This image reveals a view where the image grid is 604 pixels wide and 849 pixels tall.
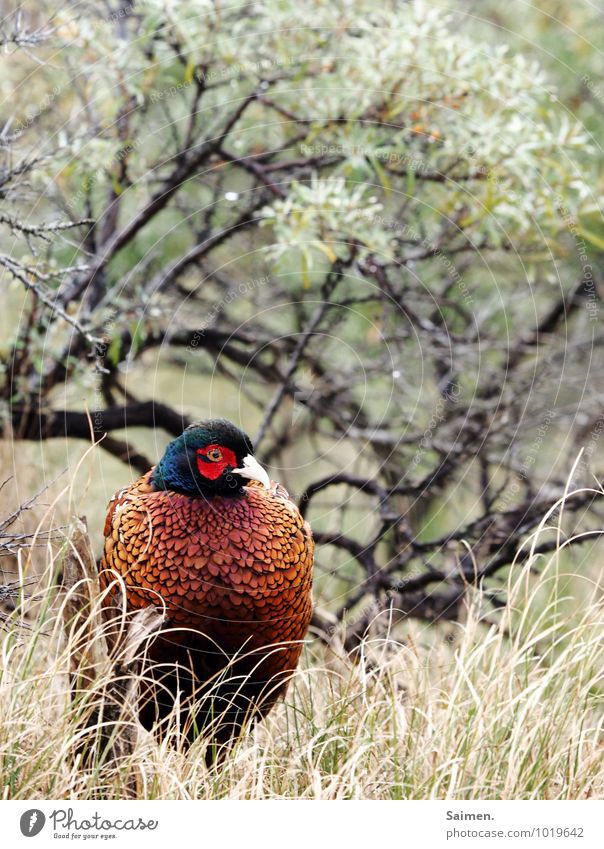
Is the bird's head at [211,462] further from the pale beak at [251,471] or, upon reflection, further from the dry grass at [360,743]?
the dry grass at [360,743]

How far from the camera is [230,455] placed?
2.21 metres

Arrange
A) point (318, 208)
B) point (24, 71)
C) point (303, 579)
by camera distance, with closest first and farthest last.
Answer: point (303, 579), point (318, 208), point (24, 71)

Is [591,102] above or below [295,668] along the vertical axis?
above

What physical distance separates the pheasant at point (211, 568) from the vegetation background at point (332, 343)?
19 cm

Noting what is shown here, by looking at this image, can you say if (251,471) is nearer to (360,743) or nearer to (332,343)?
(360,743)

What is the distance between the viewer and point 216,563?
2203mm

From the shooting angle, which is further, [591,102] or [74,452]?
[591,102]

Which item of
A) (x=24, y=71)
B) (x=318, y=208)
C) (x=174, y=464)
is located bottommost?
(x=174, y=464)

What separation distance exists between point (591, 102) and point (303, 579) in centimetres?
408

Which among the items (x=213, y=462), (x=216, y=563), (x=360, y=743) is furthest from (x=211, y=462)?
(x=360, y=743)

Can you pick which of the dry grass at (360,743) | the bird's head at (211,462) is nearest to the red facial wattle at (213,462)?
the bird's head at (211,462)

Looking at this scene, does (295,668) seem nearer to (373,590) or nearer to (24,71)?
(373,590)
